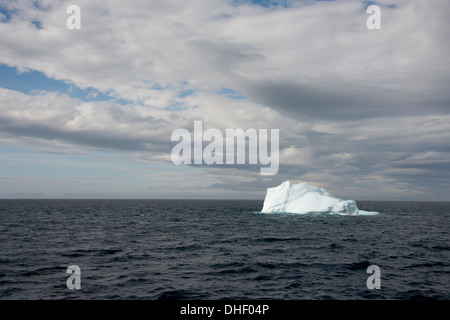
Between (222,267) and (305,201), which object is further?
(305,201)

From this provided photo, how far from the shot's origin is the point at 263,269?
19.9 m

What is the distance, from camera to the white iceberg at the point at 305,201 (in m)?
64.9

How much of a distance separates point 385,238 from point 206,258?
926 inches

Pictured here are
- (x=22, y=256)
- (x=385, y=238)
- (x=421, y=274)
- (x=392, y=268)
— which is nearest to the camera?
(x=421, y=274)

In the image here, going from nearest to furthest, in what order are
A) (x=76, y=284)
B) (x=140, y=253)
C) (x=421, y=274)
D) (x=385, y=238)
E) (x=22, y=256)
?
(x=76, y=284), (x=421, y=274), (x=22, y=256), (x=140, y=253), (x=385, y=238)

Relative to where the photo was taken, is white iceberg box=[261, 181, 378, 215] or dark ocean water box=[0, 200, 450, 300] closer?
dark ocean water box=[0, 200, 450, 300]

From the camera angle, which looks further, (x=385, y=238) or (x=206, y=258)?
(x=385, y=238)

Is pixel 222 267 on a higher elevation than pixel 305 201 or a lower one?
lower

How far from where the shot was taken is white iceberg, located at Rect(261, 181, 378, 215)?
213ft

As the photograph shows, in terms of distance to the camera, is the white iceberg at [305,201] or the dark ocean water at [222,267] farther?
the white iceberg at [305,201]

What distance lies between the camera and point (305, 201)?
2648 inches
